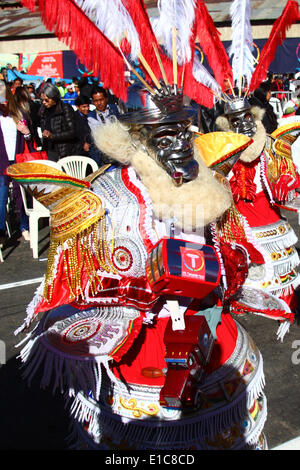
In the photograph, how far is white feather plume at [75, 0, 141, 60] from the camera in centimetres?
223

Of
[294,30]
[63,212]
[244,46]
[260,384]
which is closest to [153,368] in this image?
[260,384]

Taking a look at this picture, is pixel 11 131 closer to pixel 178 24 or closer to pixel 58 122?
pixel 58 122

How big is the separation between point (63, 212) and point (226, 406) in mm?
1166

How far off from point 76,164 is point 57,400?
11.7ft

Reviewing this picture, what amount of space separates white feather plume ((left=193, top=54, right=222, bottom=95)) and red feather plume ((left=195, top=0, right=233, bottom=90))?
17 centimetres

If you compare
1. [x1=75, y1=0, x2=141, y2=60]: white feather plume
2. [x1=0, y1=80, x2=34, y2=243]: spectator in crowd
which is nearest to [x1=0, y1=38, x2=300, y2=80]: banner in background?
[x1=0, y1=80, x2=34, y2=243]: spectator in crowd

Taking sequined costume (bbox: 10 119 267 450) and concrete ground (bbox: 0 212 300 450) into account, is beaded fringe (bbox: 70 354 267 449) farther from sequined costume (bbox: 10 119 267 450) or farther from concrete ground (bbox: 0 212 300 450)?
concrete ground (bbox: 0 212 300 450)

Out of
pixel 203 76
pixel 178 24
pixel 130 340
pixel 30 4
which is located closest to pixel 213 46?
pixel 203 76

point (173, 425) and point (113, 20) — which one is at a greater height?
point (113, 20)

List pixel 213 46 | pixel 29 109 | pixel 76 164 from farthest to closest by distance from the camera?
pixel 29 109, pixel 76 164, pixel 213 46

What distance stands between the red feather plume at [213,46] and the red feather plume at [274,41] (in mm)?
220

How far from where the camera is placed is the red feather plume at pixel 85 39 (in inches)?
86.0

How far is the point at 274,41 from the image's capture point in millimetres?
4176

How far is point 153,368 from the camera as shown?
231 cm
